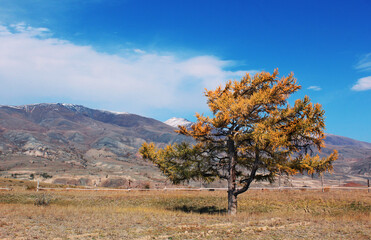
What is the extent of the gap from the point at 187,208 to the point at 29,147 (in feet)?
357

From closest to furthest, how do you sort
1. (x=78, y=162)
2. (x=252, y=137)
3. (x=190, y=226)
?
(x=190, y=226)
(x=252, y=137)
(x=78, y=162)

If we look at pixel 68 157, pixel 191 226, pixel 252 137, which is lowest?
pixel 191 226

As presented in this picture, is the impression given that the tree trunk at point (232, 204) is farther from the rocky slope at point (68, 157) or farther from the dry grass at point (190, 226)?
the rocky slope at point (68, 157)

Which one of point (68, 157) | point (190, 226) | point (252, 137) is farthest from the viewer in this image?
point (68, 157)

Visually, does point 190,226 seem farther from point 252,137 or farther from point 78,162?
point 78,162

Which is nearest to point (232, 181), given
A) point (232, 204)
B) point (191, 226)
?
point (232, 204)

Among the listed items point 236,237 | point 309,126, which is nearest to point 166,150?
point 309,126

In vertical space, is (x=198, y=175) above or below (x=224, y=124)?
below

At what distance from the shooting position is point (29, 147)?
383 ft

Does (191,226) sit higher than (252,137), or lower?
lower

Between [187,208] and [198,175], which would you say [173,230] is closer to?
[198,175]

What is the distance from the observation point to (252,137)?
20.5 metres

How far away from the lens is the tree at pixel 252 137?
19.7m

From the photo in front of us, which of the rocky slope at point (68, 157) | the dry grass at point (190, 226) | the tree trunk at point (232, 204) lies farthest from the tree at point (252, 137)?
the rocky slope at point (68, 157)
